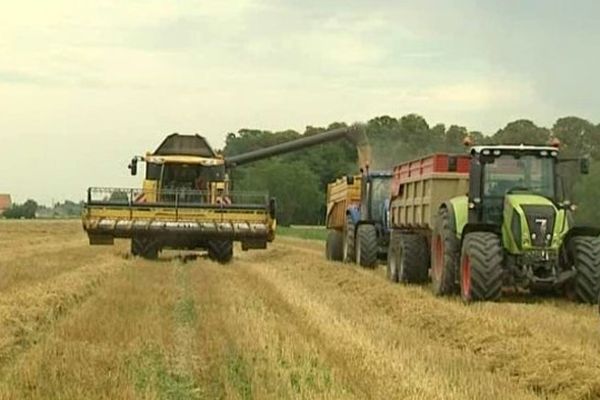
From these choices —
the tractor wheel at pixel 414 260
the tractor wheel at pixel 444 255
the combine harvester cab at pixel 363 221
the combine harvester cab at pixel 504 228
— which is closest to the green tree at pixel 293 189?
the combine harvester cab at pixel 363 221


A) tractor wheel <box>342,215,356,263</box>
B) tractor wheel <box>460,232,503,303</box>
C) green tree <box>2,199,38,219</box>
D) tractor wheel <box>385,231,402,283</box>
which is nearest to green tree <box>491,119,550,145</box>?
tractor wheel <box>342,215,356,263</box>

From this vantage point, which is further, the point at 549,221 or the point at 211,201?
the point at 211,201

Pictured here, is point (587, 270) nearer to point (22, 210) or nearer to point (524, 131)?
point (524, 131)

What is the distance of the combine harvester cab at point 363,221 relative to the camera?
2450 centimetres

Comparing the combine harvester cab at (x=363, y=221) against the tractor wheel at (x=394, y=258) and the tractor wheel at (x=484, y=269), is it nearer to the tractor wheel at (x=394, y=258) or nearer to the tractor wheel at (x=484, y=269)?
the tractor wheel at (x=394, y=258)

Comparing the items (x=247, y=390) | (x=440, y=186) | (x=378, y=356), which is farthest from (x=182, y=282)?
(x=247, y=390)

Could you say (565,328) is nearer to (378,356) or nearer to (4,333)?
(378,356)

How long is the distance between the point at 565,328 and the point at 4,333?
5980mm

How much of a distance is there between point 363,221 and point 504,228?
33.0 ft

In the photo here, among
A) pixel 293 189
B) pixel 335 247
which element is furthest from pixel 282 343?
pixel 293 189

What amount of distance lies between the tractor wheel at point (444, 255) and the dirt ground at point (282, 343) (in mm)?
432

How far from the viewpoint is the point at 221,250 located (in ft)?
84.5

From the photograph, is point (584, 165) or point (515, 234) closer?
point (515, 234)

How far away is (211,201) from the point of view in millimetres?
26547
